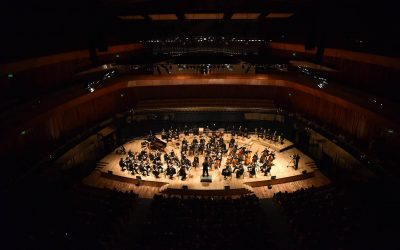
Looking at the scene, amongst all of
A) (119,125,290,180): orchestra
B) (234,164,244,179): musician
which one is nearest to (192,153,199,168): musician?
(119,125,290,180): orchestra

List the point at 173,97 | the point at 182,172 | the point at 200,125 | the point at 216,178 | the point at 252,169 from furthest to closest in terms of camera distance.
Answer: the point at 173,97, the point at 200,125, the point at 216,178, the point at 252,169, the point at 182,172

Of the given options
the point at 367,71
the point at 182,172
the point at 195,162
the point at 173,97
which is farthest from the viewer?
the point at 173,97

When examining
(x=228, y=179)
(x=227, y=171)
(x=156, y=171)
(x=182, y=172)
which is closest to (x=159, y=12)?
(x=156, y=171)

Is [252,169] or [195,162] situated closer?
[252,169]

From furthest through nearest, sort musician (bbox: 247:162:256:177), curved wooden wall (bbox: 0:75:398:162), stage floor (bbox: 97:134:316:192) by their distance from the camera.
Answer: musician (bbox: 247:162:256:177) < stage floor (bbox: 97:134:316:192) < curved wooden wall (bbox: 0:75:398:162)

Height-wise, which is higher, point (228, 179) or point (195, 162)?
point (195, 162)

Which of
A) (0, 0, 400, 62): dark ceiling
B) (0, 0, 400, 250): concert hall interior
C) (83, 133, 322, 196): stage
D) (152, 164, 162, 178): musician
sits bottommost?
(83, 133, 322, 196): stage

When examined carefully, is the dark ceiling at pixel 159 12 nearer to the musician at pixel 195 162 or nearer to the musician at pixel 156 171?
the musician at pixel 156 171

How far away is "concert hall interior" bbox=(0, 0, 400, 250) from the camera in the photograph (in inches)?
345

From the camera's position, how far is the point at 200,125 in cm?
1766

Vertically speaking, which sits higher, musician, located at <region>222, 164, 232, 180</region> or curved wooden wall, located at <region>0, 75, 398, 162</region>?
curved wooden wall, located at <region>0, 75, 398, 162</region>

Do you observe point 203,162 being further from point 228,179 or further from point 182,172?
point 228,179

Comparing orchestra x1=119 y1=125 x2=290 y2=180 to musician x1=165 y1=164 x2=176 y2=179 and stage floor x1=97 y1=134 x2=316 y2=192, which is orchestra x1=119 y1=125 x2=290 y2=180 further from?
stage floor x1=97 y1=134 x2=316 y2=192

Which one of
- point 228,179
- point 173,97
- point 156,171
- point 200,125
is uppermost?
point 173,97
